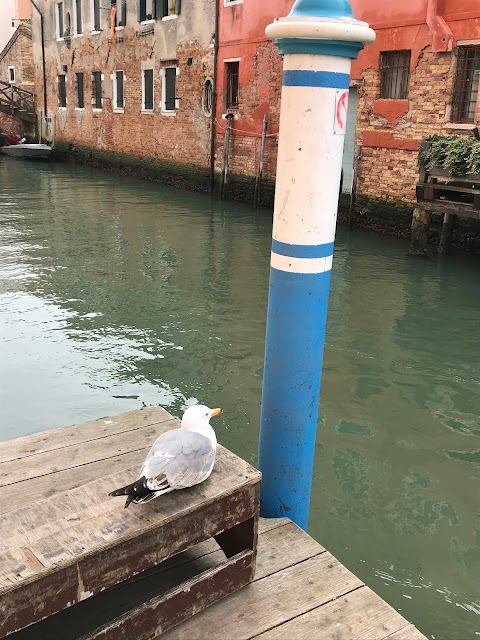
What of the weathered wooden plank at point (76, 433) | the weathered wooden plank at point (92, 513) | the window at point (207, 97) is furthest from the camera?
the window at point (207, 97)

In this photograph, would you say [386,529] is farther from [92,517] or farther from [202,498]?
[92,517]

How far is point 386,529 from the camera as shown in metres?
3.00

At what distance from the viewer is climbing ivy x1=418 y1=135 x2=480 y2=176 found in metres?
7.30

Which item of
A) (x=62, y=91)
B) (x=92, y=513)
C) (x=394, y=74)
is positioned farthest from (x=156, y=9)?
(x=92, y=513)

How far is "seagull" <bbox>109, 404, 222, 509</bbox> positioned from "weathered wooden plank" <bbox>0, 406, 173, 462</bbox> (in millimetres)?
714

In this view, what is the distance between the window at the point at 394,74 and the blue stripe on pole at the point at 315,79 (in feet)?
28.1

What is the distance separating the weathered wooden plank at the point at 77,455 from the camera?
2.26 metres

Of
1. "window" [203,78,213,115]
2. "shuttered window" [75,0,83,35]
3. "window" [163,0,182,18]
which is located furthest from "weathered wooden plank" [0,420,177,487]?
"shuttered window" [75,0,83,35]

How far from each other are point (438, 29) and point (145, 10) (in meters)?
10.0

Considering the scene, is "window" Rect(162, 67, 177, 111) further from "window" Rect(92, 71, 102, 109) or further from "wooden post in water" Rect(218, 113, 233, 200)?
"window" Rect(92, 71, 102, 109)

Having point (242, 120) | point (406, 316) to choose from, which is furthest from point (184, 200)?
point (406, 316)

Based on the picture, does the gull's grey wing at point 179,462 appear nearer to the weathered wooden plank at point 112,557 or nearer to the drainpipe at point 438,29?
the weathered wooden plank at point 112,557

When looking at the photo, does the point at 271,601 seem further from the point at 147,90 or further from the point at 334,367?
the point at 147,90

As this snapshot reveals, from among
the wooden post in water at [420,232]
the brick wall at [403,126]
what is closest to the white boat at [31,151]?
the brick wall at [403,126]
